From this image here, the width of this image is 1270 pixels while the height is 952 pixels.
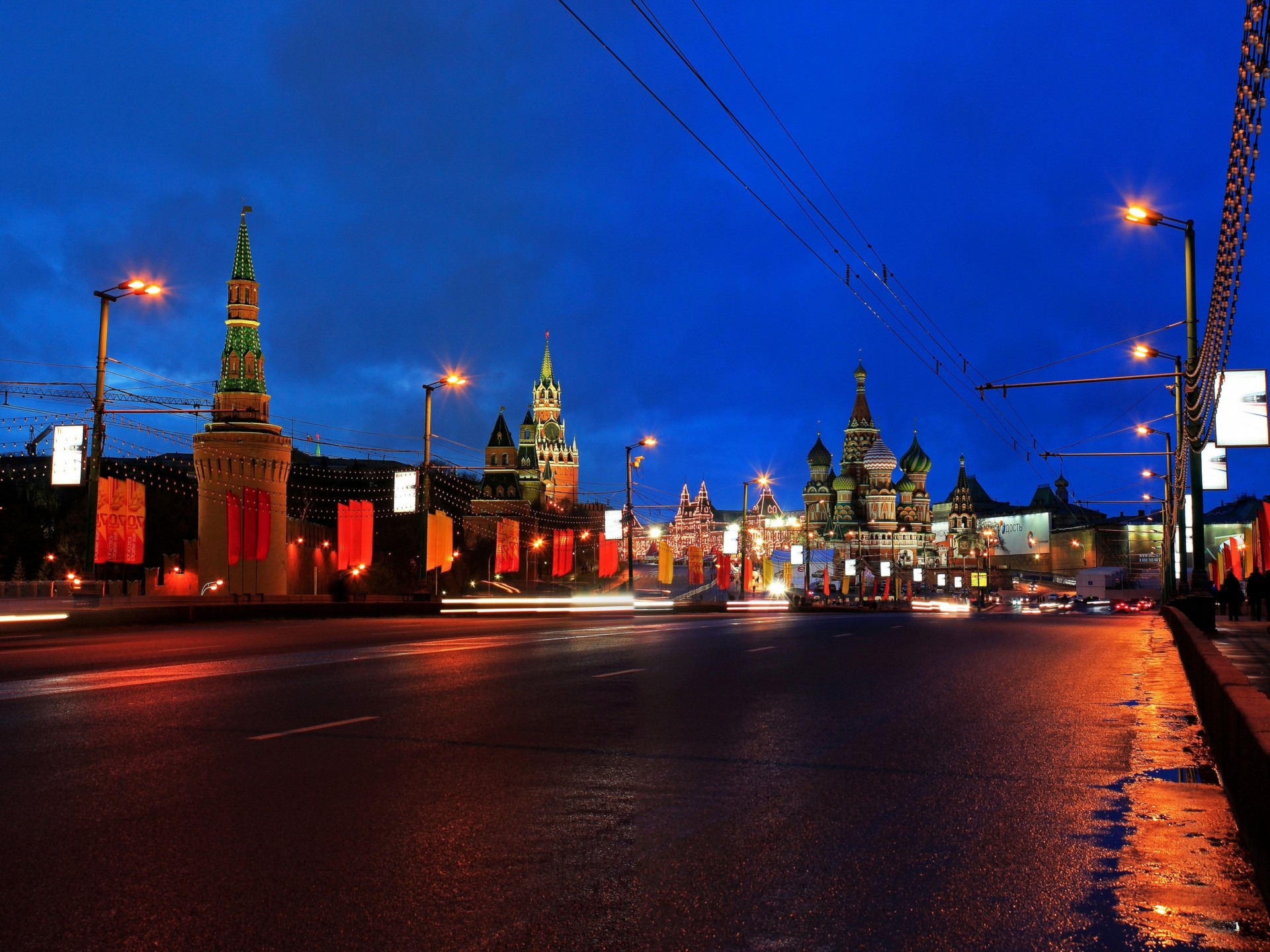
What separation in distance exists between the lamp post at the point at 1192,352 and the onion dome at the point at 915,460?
172 metres

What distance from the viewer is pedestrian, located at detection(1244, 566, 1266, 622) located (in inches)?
1371

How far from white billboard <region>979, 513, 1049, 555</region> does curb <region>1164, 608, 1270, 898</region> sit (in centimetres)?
17499

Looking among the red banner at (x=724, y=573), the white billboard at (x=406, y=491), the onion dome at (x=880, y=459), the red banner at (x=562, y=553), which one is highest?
the onion dome at (x=880, y=459)

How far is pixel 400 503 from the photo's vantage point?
47.2m

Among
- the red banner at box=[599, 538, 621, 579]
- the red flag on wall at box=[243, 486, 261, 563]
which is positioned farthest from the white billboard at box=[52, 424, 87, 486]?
the red banner at box=[599, 538, 621, 579]

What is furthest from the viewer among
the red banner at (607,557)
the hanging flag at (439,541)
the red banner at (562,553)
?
the red banner at (562,553)

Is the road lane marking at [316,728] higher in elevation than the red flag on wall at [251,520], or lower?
lower

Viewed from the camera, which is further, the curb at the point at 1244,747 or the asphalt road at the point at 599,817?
the curb at the point at 1244,747

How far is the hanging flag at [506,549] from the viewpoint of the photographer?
78062 millimetres

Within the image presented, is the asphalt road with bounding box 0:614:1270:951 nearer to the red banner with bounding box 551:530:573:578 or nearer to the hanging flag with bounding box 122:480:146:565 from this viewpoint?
the hanging flag with bounding box 122:480:146:565

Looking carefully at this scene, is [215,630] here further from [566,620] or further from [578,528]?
[578,528]

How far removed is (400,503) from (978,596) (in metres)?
96.9

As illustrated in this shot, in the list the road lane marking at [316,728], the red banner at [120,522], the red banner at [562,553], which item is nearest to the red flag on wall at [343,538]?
the red banner at [120,522]

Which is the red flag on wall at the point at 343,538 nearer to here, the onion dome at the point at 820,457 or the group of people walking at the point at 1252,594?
the group of people walking at the point at 1252,594
